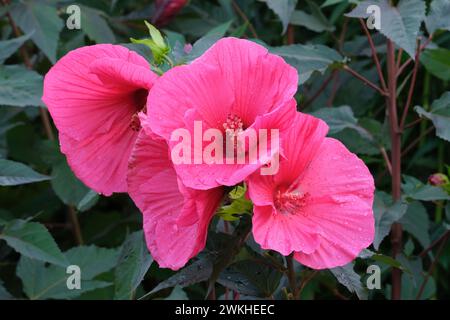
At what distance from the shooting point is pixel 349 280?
0.85m

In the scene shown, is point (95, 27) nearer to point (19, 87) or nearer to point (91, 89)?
point (19, 87)

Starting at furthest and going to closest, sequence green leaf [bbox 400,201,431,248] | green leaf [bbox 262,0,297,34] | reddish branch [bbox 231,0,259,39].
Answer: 1. reddish branch [bbox 231,0,259,39]
2. green leaf [bbox 400,201,431,248]
3. green leaf [bbox 262,0,297,34]

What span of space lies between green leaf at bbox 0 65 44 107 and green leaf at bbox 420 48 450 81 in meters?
0.67

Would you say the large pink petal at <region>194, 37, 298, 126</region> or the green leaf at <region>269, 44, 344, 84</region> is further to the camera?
the green leaf at <region>269, 44, 344, 84</region>

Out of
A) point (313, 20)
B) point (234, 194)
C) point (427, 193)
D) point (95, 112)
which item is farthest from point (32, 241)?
point (313, 20)

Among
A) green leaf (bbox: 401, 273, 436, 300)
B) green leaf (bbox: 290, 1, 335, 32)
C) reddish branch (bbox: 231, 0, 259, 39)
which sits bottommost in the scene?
green leaf (bbox: 401, 273, 436, 300)

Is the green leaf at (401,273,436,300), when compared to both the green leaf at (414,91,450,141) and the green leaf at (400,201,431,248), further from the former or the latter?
the green leaf at (414,91,450,141)

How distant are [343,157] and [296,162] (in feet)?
0.16

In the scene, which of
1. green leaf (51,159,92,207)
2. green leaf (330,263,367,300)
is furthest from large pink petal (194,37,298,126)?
green leaf (51,159,92,207)

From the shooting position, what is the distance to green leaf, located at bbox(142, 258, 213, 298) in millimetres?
818

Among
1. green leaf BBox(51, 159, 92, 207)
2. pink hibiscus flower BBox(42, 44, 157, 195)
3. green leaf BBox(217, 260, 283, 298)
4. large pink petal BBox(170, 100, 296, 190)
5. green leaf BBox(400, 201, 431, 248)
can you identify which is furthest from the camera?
Result: green leaf BBox(51, 159, 92, 207)

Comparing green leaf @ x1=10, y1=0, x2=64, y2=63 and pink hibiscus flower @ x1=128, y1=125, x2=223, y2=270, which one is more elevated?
pink hibiscus flower @ x1=128, y1=125, x2=223, y2=270

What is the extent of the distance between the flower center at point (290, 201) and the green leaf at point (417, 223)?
0.57m

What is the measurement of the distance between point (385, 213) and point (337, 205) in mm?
391
